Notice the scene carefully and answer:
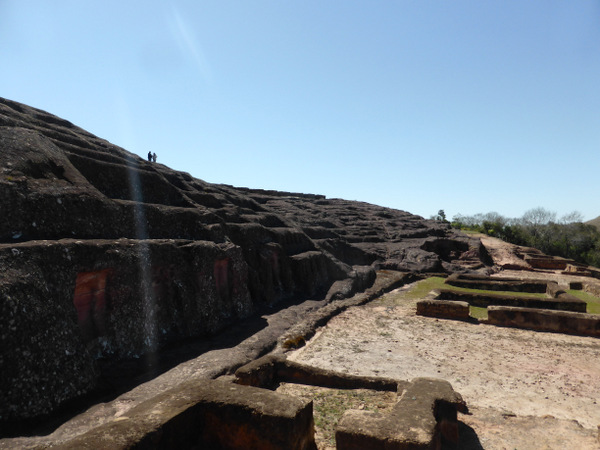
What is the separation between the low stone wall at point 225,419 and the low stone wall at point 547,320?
35.7 ft

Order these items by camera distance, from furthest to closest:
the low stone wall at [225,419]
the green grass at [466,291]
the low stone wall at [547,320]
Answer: the green grass at [466,291], the low stone wall at [547,320], the low stone wall at [225,419]

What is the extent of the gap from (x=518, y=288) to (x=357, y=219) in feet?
75.8

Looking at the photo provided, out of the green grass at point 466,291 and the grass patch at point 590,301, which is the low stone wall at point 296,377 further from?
the grass patch at point 590,301

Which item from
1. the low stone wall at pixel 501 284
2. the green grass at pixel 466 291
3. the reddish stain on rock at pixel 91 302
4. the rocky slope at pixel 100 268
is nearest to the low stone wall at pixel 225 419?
the rocky slope at pixel 100 268

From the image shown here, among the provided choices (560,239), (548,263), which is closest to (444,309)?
(548,263)

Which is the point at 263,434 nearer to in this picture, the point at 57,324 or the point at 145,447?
the point at 145,447

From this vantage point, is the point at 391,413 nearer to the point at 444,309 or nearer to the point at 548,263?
the point at 444,309

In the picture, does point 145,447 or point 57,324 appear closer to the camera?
point 145,447

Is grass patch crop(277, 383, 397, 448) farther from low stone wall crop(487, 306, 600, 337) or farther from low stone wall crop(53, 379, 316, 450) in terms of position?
low stone wall crop(487, 306, 600, 337)

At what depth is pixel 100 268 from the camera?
863 cm

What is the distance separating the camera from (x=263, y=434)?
16.0 feet

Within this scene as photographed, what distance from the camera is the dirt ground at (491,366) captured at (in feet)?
21.6

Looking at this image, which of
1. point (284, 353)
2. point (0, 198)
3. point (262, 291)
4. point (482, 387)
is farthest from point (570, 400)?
point (0, 198)

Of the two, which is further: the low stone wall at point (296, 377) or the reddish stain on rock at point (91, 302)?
the reddish stain on rock at point (91, 302)
